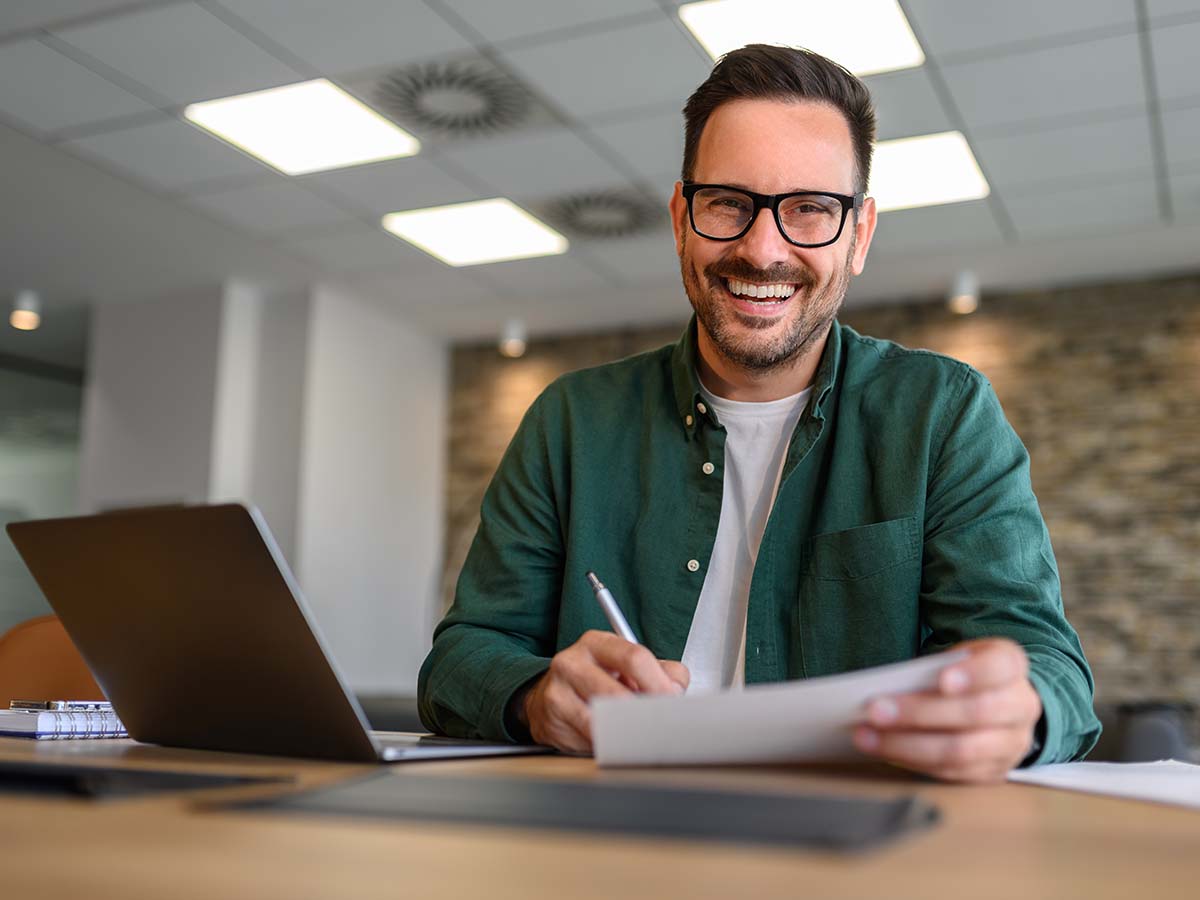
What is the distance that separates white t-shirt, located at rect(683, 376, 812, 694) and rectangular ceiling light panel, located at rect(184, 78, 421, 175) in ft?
9.00

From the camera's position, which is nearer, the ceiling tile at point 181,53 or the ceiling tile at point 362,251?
the ceiling tile at point 181,53

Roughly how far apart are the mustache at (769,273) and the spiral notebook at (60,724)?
766 mm

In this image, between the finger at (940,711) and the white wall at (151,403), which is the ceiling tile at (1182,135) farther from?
the white wall at (151,403)

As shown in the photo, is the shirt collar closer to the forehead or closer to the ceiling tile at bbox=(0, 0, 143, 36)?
the forehead

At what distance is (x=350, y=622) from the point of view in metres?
6.09

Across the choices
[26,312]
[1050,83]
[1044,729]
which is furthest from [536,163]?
[1044,729]

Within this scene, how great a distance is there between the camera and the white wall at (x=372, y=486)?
5.90m

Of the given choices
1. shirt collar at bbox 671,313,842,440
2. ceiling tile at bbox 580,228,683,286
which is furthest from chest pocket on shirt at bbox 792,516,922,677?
ceiling tile at bbox 580,228,683,286

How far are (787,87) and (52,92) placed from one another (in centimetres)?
321

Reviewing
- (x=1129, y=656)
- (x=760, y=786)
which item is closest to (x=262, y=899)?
(x=760, y=786)

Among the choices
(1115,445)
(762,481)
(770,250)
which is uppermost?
(1115,445)

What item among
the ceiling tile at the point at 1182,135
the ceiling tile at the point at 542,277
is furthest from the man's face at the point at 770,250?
the ceiling tile at the point at 542,277

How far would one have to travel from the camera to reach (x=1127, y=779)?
0.73 metres

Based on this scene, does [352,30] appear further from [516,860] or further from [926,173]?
[516,860]
